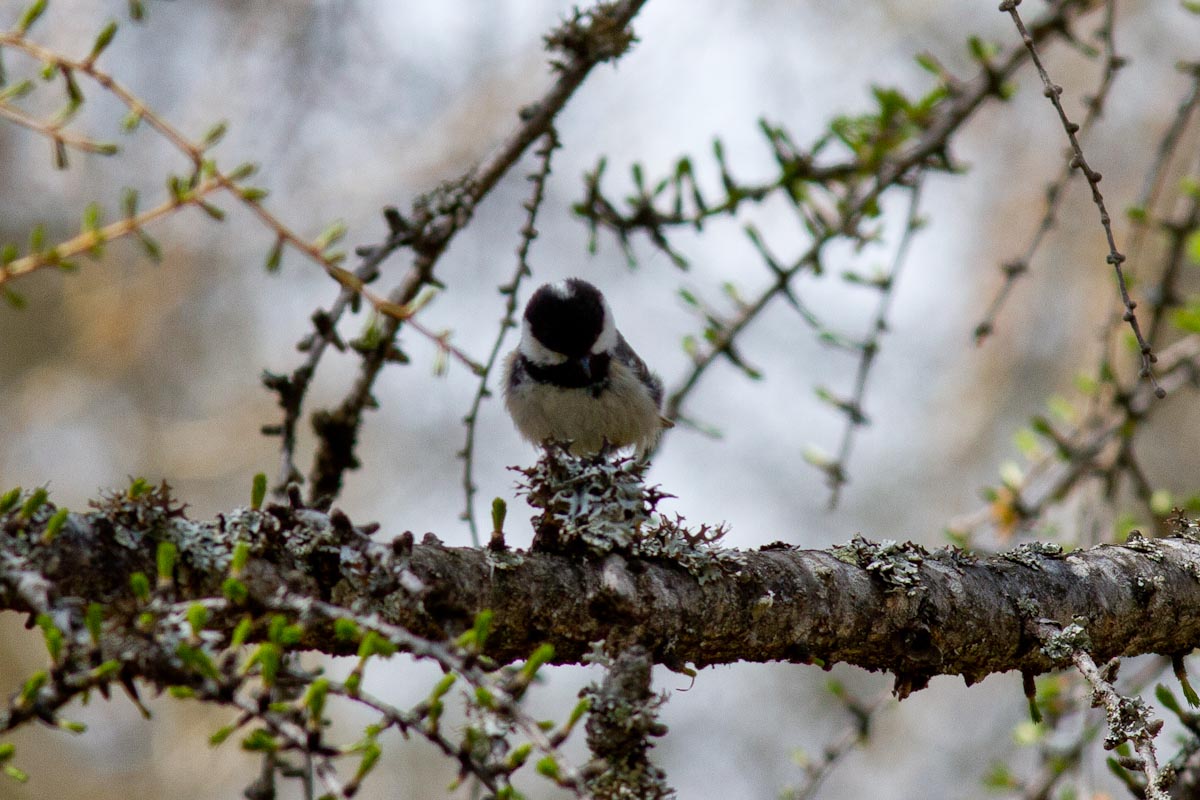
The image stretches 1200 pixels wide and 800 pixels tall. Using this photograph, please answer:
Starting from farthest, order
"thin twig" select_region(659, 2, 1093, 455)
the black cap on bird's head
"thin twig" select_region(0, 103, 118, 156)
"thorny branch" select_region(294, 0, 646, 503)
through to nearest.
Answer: the black cap on bird's head
"thin twig" select_region(659, 2, 1093, 455)
"thorny branch" select_region(294, 0, 646, 503)
"thin twig" select_region(0, 103, 118, 156)

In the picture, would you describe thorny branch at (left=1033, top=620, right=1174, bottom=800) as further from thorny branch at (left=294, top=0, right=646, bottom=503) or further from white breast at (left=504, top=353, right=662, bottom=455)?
white breast at (left=504, top=353, right=662, bottom=455)

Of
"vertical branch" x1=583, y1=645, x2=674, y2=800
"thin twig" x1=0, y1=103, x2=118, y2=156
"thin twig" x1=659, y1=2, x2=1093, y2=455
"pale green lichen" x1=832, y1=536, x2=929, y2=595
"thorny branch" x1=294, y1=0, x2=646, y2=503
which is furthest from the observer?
"thin twig" x1=659, y1=2, x2=1093, y2=455

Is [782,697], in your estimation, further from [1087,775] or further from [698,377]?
[698,377]

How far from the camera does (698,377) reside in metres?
3.76

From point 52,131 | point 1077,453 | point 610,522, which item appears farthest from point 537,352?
point 52,131

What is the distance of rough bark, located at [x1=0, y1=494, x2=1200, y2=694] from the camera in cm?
179

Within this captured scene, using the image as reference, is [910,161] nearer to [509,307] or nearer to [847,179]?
[847,179]

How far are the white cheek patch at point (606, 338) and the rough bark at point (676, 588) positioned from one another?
79.8 inches

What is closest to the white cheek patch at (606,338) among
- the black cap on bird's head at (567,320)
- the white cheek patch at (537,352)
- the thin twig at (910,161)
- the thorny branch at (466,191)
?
the black cap on bird's head at (567,320)

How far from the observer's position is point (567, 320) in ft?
14.1

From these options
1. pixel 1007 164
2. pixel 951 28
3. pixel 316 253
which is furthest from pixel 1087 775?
pixel 951 28

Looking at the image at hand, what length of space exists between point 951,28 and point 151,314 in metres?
6.32

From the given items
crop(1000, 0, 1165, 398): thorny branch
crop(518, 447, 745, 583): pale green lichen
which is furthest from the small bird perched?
crop(1000, 0, 1165, 398): thorny branch

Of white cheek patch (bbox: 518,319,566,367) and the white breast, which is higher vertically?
white cheek patch (bbox: 518,319,566,367)
